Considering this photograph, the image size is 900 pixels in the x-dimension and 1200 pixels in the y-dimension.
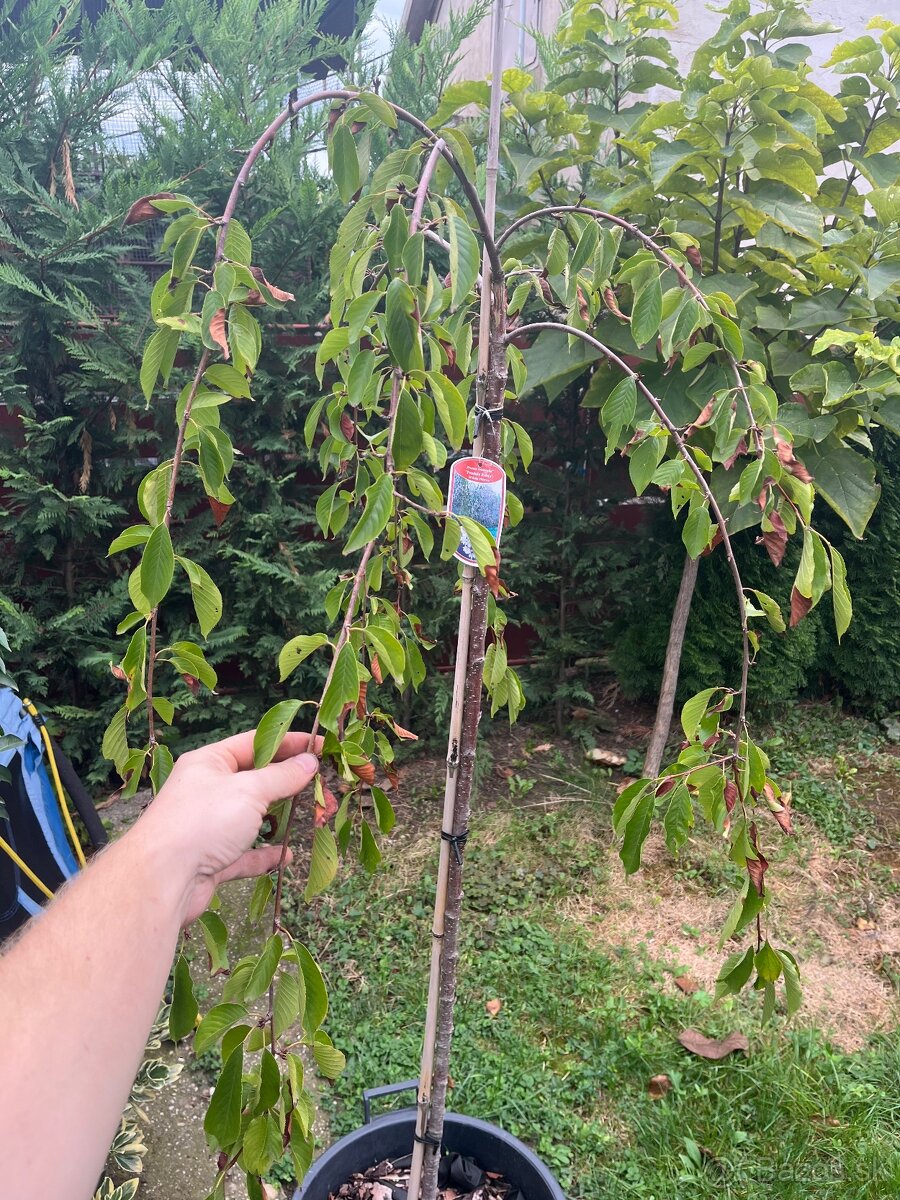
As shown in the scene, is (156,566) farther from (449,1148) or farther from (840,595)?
(449,1148)

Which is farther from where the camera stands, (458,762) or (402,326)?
(458,762)

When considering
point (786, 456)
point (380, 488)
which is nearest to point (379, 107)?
point (380, 488)

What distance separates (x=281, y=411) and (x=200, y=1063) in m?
2.18

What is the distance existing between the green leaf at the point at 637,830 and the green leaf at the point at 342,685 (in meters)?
0.45

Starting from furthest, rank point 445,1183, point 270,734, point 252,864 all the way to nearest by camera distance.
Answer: point 445,1183 → point 252,864 → point 270,734

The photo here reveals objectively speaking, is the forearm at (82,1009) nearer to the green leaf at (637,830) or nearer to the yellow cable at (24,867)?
the green leaf at (637,830)

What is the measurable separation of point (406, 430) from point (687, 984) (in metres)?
2.10

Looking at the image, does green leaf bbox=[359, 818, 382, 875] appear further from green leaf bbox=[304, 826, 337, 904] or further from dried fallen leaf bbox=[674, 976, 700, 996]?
dried fallen leaf bbox=[674, 976, 700, 996]

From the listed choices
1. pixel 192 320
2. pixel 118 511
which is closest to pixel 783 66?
pixel 192 320

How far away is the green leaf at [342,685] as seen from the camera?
0.78m

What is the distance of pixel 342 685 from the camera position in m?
0.78

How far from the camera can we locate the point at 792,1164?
5.70 feet

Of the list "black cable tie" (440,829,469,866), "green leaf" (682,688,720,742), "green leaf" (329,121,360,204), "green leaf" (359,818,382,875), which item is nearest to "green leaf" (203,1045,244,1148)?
"green leaf" (359,818,382,875)

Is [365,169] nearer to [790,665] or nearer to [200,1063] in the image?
[200,1063]
